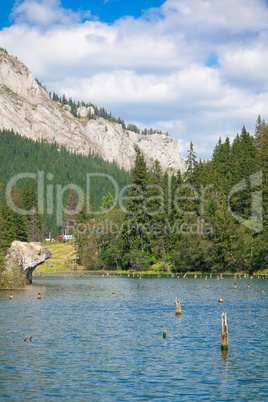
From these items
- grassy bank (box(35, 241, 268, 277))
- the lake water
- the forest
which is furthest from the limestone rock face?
grassy bank (box(35, 241, 268, 277))

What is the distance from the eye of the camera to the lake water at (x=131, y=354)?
23.7m

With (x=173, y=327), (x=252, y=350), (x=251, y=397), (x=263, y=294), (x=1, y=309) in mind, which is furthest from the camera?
(x=263, y=294)

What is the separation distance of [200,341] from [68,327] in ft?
42.9

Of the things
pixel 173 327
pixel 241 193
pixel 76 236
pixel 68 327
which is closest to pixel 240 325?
pixel 173 327

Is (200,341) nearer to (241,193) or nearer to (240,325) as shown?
(240,325)

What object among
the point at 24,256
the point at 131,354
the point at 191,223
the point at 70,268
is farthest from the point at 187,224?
the point at 131,354

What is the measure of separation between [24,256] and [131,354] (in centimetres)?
6120

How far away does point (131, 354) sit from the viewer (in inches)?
1265

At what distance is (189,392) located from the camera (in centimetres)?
2345

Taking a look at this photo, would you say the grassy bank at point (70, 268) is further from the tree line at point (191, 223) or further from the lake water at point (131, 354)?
the lake water at point (131, 354)

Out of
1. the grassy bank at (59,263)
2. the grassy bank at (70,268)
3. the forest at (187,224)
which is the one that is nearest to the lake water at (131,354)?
the forest at (187,224)

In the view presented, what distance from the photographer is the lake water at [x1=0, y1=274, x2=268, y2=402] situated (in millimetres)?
23703

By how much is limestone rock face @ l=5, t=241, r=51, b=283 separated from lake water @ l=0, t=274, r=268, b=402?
2464 cm

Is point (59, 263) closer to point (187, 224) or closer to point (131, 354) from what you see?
point (187, 224)
